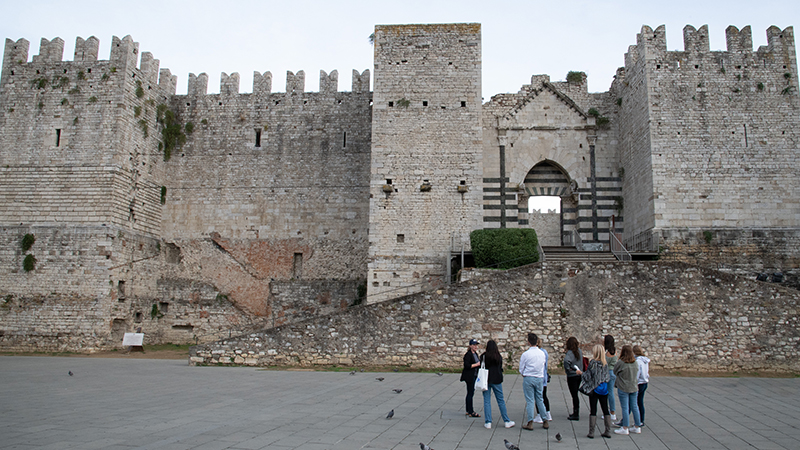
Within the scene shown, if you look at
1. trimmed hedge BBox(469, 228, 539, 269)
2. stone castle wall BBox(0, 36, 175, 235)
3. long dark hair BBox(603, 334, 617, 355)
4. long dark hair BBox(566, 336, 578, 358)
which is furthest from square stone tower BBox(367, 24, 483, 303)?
long dark hair BBox(603, 334, 617, 355)

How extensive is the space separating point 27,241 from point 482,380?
17.1m

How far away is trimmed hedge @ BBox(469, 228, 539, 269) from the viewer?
15617mm

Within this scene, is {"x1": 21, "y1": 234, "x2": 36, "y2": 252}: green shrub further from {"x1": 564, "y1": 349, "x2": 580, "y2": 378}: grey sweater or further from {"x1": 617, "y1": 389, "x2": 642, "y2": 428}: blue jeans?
{"x1": 617, "y1": 389, "x2": 642, "y2": 428}: blue jeans

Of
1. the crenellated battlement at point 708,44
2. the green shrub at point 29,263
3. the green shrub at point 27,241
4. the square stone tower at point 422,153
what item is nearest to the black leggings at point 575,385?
the square stone tower at point 422,153

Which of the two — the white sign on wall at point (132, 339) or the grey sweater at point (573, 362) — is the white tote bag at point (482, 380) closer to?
the grey sweater at point (573, 362)

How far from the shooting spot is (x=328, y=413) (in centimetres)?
771

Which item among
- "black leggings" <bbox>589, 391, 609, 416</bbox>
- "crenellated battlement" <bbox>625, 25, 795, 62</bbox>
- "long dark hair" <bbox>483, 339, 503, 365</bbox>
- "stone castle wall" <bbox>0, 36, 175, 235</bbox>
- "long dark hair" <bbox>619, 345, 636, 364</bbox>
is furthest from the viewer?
"stone castle wall" <bbox>0, 36, 175, 235</bbox>

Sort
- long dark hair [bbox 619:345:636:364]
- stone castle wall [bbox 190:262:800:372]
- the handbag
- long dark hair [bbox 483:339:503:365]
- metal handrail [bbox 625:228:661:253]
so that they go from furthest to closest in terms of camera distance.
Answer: metal handrail [bbox 625:228:661:253] → stone castle wall [bbox 190:262:800:372] → long dark hair [bbox 483:339:503:365] → long dark hair [bbox 619:345:636:364] → the handbag

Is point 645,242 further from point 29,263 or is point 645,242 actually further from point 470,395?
point 29,263

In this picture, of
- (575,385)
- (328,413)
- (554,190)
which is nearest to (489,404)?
(575,385)

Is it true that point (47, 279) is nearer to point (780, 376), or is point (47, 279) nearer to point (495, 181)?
point (495, 181)

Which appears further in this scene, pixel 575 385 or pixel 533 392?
pixel 575 385

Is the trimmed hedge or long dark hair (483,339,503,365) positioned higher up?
the trimmed hedge

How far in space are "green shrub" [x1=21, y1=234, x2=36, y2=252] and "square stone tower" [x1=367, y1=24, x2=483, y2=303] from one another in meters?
11.1
